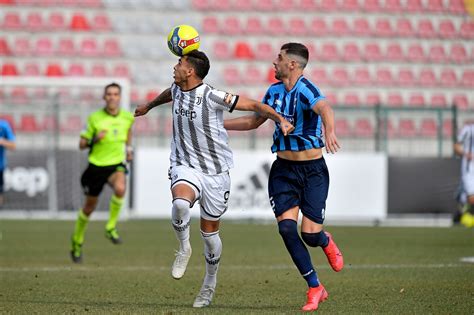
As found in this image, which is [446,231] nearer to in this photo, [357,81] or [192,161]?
[357,81]

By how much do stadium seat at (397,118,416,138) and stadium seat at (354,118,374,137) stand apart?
0.61 metres

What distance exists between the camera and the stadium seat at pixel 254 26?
25.6 meters

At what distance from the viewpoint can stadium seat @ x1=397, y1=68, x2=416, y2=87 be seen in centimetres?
2539

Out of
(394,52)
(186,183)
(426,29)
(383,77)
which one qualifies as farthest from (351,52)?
(186,183)

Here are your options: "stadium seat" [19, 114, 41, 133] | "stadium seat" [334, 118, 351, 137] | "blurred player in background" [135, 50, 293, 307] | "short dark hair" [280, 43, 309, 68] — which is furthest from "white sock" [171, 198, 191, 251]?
"stadium seat" [19, 114, 41, 133]

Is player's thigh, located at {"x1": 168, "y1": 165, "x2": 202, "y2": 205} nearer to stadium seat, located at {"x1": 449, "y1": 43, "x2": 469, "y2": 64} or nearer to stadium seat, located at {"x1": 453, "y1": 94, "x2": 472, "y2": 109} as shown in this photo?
stadium seat, located at {"x1": 453, "y1": 94, "x2": 472, "y2": 109}

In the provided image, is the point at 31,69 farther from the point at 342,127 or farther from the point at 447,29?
the point at 447,29

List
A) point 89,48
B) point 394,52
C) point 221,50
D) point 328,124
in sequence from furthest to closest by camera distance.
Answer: point 394,52 < point 221,50 < point 89,48 < point 328,124

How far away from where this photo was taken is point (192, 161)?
812 cm

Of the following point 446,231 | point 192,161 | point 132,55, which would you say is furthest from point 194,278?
point 132,55

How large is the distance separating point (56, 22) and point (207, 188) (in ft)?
59.3

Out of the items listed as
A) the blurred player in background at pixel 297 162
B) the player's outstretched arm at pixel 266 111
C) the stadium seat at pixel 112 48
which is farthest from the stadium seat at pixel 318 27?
the player's outstretched arm at pixel 266 111

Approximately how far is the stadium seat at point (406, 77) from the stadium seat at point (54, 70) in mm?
8529

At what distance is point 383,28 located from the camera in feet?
85.5
